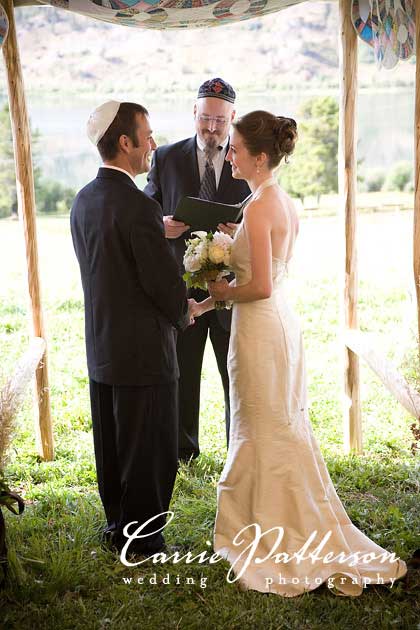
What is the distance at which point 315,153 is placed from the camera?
1217cm

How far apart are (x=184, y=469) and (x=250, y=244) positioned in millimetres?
1963

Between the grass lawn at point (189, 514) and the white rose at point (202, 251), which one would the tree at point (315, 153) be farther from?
the white rose at point (202, 251)

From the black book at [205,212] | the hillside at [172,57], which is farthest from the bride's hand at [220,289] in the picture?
the hillside at [172,57]

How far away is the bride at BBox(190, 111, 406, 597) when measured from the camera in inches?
140

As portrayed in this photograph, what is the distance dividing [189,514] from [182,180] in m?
1.94

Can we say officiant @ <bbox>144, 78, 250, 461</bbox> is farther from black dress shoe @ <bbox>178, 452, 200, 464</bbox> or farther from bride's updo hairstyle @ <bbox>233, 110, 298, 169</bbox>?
bride's updo hairstyle @ <bbox>233, 110, 298, 169</bbox>

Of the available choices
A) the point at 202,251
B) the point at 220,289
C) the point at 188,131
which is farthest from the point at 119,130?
the point at 188,131

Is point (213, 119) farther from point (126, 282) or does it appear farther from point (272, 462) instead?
point (272, 462)

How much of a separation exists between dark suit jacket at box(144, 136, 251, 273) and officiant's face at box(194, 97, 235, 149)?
133mm

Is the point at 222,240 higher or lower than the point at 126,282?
higher

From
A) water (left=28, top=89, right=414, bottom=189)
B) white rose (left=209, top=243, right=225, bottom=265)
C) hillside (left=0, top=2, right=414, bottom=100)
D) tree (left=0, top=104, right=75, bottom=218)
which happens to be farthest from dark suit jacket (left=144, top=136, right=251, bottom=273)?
hillside (left=0, top=2, right=414, bottom=100)

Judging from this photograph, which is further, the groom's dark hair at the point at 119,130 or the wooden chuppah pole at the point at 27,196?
the wooden chuppah pole at the point at 27,196

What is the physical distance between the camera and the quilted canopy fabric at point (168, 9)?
461cm

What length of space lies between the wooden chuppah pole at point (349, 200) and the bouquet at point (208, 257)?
1810mm
